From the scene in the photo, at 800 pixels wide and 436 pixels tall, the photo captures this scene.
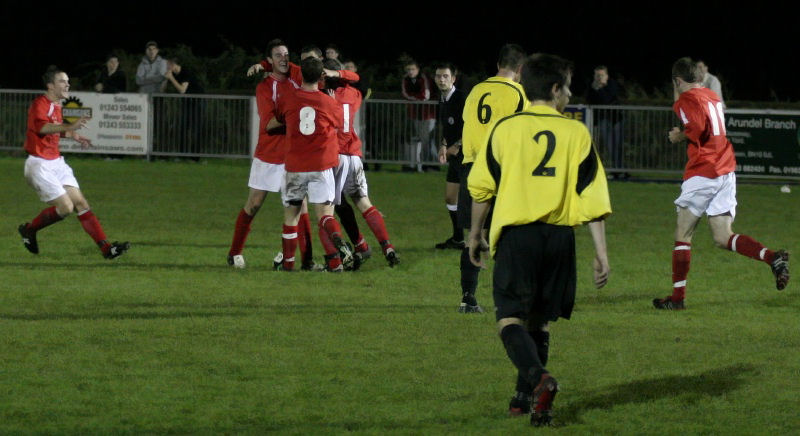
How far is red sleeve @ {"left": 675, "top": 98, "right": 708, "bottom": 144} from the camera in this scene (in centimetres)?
1050

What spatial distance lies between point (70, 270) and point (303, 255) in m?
2.05

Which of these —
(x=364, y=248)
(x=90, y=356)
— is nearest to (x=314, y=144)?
(x=364, y=248)

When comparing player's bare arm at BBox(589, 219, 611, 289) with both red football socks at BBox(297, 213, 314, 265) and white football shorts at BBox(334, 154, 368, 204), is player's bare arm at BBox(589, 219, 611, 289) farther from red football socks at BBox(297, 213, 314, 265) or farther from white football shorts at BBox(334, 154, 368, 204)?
white football shorts at BBox(334, 154, 368, 204)

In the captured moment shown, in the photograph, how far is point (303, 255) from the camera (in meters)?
12.8

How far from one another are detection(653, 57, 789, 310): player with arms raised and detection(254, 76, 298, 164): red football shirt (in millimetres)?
3422

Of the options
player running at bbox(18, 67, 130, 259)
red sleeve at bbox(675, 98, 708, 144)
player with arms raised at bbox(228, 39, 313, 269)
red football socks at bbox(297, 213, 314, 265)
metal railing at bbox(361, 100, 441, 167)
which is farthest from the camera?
metal railing at bbox(361, 100, 441, 167)

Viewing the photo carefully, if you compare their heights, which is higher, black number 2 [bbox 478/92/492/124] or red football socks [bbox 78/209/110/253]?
black number 2 [bbox 478/92/492/124]

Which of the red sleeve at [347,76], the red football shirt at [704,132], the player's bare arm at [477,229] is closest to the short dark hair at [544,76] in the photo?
the player's bare arm at [477,229]

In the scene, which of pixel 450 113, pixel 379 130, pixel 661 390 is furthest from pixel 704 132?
pixel 379 130

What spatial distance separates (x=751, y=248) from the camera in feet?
35.3

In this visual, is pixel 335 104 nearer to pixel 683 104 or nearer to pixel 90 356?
pixel 683 104

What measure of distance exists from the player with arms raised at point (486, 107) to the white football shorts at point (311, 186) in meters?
2.40

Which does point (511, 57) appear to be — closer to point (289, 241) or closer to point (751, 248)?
point (751, 248)

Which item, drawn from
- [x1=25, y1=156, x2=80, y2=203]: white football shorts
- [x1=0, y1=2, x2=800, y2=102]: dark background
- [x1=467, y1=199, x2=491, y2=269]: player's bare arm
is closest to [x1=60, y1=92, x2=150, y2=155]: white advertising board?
[x1=0, y1=2, x2=800, y2=102]: dark background
